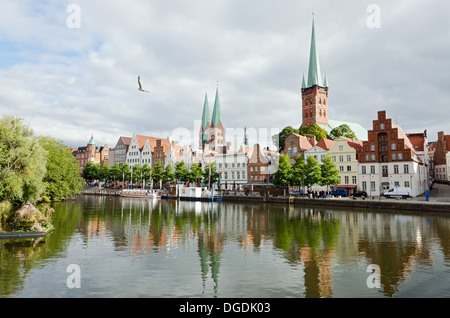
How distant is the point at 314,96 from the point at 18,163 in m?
129

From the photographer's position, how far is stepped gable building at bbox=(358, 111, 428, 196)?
67000 millimetres

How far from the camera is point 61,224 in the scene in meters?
33.8

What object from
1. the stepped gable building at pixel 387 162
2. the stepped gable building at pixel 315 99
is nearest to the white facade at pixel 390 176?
the stepped gable building at pixel 387 162

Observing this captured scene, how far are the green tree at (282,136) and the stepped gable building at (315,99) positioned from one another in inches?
1654

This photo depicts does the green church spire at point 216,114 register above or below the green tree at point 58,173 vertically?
above

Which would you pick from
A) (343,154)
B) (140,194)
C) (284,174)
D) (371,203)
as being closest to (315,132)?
(343,154)

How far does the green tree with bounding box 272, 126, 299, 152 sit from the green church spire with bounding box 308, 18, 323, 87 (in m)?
54.1

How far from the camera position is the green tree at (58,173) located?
61609 millimetres

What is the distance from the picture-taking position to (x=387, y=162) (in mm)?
69438

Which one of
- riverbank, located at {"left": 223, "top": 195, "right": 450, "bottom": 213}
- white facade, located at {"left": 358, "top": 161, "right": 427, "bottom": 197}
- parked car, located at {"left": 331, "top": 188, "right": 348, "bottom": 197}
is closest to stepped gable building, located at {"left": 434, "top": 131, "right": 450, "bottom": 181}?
white facade, located at {"left": 358, "top": 161, "right": 427, "bottom": 197}

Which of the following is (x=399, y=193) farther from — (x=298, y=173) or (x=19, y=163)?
(x=19, y=163)

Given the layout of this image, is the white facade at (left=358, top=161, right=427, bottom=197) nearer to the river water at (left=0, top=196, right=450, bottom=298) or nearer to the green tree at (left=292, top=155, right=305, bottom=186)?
the green tree at (left=292, top=155, right=305, bottom=186)

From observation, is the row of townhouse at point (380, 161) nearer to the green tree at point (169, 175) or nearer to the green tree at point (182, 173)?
the green tree at point (182, 173)
